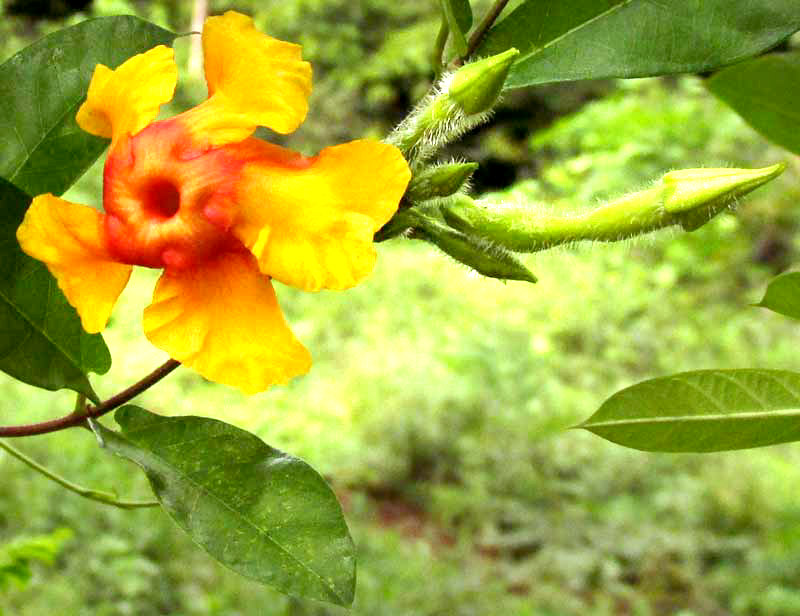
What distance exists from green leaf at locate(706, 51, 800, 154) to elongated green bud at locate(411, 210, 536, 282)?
10.0 inches

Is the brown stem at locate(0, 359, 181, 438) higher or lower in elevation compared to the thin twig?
lower

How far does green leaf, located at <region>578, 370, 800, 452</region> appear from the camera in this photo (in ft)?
1.79

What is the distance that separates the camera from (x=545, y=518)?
10.8 ft

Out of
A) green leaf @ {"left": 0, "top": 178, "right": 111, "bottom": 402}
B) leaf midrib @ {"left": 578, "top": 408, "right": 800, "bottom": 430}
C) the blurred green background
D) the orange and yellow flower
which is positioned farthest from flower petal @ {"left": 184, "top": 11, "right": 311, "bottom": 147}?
the blurred green background

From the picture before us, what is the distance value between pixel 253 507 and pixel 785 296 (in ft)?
1.03

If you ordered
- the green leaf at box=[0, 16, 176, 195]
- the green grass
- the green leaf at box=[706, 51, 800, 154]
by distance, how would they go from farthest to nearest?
the green grass
the green leaf at box=[706, 51, 800, 154]
the green leaf at box=[0, 16, 176, 195]

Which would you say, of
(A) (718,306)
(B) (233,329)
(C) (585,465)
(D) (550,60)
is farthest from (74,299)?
(A) (718,306)

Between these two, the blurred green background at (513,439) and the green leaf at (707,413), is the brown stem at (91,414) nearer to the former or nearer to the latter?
the green leaf at (707,413)

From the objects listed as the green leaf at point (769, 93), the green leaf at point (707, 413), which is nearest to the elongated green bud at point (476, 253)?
the green leaf at point (707, 413)

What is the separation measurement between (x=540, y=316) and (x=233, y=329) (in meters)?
4.09

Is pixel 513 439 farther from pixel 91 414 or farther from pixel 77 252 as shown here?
pixel 77 252

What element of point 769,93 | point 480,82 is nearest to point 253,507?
point 480,82

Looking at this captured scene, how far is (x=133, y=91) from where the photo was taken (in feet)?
1.39

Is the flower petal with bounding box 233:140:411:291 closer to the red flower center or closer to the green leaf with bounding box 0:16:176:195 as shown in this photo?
the red flower center
